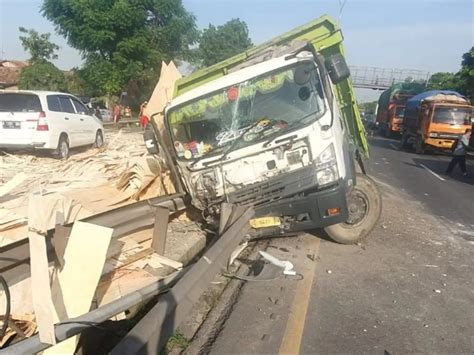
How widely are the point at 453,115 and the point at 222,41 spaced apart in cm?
4391

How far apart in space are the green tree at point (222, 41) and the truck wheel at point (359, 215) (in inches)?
2166

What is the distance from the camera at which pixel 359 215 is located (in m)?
6.73

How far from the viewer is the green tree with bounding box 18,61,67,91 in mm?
38531

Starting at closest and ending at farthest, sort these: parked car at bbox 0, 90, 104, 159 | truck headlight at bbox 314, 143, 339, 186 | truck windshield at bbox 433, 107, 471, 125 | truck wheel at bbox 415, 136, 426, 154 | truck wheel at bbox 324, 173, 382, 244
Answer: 1. truck headlight at bbox 314, 143, 339, 186
2. truck wheel at bbox 324, 173, 382, 244
3. parked car at bbox 0, 90, 104, 159
4. truck windshield at bbox 433, 107, 471, 125
5. truck wheel at bbox 415, 136, 426, 154

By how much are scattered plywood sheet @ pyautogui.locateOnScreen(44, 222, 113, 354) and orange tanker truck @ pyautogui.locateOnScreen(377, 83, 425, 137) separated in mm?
30592

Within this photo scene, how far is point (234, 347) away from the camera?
3.77 meters

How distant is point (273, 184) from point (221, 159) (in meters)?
0.70

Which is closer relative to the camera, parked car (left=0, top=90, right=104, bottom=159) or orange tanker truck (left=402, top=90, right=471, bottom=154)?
parked car (left=0, top=90, right=104, bottom=159)

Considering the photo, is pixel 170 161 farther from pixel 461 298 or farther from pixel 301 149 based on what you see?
pixel 461 298

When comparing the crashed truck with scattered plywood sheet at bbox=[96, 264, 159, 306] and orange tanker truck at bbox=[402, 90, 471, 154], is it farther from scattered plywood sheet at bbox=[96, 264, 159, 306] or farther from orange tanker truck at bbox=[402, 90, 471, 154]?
orange tanker truck at bbox=[402, 90, 471, 154]

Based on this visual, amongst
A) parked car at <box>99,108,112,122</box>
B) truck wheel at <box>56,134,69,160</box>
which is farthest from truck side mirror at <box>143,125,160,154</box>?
parked car at <box>99,108,112,122</box>

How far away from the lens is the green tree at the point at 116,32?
3731cm

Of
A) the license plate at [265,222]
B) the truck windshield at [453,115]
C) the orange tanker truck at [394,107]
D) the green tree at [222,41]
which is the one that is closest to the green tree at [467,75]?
the orange tanker truck at [394,107]

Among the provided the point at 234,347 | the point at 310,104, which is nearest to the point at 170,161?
the point at 310,104
